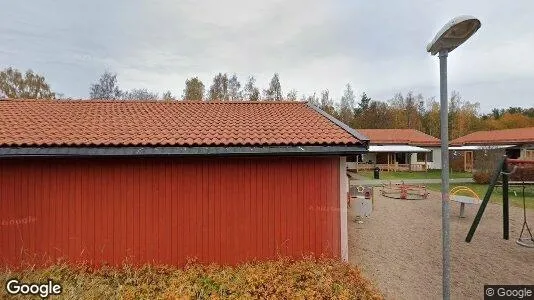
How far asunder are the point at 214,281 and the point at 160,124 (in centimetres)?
375

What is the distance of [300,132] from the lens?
268 inches

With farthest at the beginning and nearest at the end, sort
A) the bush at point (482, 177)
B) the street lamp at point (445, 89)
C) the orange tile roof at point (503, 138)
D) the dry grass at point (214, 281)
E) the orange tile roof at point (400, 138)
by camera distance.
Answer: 1. the orange tile roof at point (400, 138)
2. the orange tile roof at point (503, 138)
3. the bush at point (482, 177)
4. the dry grass at point (214, 281)
5. the street lamp at point (445, 89)

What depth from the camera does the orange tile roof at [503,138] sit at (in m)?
27.8

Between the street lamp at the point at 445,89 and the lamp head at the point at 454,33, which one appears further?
the street lamp at the point at 445,89

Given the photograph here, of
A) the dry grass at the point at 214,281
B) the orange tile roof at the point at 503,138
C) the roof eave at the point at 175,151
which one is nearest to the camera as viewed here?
the dry grass at the point at 214,281

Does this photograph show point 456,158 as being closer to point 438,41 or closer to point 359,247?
point 359,247

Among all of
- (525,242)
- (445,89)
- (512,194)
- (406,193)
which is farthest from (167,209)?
(512,194)

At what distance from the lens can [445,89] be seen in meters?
3.80

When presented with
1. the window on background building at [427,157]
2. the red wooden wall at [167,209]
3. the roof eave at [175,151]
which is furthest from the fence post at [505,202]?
the window on background building at [427,157]

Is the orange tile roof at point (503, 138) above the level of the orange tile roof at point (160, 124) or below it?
above

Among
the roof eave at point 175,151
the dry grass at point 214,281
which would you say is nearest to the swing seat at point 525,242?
the dry grass at point 214,281

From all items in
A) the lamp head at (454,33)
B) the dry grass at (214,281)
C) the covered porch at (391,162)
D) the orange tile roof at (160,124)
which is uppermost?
the lamp head at (454,33)

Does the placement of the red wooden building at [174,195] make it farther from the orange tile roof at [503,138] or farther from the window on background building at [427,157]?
the window on background building at [427,157]

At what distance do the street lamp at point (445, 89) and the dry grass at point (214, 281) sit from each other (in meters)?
1.80
